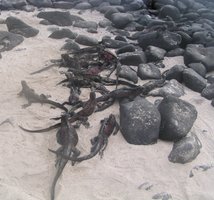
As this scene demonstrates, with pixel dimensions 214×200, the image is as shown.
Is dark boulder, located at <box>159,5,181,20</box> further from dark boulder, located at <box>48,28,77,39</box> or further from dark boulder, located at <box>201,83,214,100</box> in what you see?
dark boulder, located at <box>201,83,214,100</box>

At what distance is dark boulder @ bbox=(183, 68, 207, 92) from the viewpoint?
22.2 ft

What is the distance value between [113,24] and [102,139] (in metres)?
4.90

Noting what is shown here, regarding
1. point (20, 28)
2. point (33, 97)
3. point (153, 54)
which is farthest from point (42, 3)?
point (33, 97)

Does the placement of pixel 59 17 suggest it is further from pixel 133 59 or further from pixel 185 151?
pixel 185 151

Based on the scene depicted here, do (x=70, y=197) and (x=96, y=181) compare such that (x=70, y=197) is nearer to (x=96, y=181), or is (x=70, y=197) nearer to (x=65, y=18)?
(x=96, y=181)

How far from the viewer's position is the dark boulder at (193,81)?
6.76 metres

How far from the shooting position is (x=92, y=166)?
4.79m

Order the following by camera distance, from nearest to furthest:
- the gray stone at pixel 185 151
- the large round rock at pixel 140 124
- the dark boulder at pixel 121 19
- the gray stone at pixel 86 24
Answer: the gray stone at pixel 185 151, the large round rock at pixel 140 124, the gray stone at pixel 86 24, the dark boulder at pixel 121 19

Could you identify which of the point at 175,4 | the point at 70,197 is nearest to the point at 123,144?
the point at 70,197

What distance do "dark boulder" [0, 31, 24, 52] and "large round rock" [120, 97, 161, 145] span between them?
10.7 ft

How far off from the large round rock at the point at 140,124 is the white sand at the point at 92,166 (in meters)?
0.09

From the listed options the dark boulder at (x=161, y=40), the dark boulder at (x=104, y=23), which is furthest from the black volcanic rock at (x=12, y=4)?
the dark boulder at (x=161, y=40)

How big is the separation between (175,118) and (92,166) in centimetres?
129

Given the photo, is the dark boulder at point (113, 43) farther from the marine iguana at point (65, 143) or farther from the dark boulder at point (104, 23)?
the marine iguana at point (65, 143)
